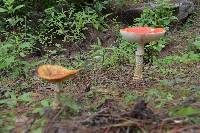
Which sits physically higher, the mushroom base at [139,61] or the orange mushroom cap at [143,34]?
the orange mushroom cap at [143,34]

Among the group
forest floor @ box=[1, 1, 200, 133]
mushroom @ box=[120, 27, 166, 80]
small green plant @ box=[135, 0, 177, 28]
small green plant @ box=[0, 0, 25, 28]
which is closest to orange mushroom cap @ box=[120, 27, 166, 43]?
mushroom @ box=[120, 27, 166, 80]

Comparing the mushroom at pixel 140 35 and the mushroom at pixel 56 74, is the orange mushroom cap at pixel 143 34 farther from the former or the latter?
the mushroom at pixel 56 74

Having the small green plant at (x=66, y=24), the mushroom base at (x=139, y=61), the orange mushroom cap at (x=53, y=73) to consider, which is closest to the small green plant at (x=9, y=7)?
the small green plant at (x=66, y=24)

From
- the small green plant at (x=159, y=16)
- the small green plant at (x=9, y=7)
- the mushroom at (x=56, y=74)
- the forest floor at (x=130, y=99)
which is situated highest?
the small green plant at (x=9, y=7)

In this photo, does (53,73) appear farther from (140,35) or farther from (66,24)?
(66,24)

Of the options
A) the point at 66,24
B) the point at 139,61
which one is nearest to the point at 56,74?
the point at 139,61

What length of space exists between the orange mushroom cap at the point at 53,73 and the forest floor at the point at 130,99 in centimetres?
37

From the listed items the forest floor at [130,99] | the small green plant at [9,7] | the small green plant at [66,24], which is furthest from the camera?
the small green plant at [66,24]

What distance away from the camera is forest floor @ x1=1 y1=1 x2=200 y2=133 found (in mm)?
3309

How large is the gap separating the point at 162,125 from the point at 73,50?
402 centimetres

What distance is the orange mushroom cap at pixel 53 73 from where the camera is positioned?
4.16 m

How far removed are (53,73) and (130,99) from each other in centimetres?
86

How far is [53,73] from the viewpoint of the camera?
436cm

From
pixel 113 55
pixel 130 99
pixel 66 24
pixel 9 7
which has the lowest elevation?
pixel 130 99
